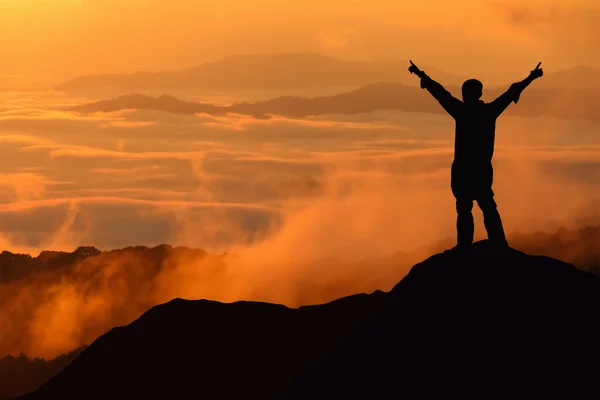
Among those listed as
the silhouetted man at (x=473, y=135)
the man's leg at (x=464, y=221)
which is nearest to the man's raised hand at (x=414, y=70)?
the silhouetted man at (x=473, y=135)

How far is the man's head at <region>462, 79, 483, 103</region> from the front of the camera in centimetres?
3027

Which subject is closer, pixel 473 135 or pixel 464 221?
pixel 473 135

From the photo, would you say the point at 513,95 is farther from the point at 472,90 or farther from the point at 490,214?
the point at 490,214

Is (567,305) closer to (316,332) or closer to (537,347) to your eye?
(537,347)

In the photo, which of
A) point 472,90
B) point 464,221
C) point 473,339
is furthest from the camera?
point 464,221

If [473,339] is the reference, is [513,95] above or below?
above

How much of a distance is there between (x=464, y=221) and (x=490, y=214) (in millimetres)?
690

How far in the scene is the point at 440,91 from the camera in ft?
99.9

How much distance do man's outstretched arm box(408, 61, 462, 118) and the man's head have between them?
0.26 meters

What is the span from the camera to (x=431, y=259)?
3309 cm

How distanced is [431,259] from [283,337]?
11.5 m

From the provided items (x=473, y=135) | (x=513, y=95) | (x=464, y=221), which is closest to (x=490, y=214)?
(x=464, y=221)

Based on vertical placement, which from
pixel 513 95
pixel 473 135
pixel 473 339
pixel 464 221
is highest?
pixel 513 95

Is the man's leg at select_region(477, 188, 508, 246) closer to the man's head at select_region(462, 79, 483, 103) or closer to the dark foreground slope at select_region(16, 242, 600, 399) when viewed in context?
the dark foreground slope at select_region(16, 242, 600, 399)
